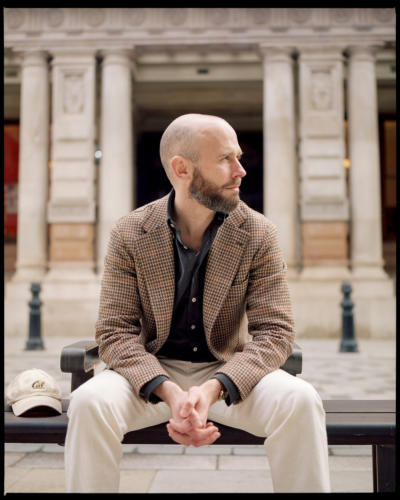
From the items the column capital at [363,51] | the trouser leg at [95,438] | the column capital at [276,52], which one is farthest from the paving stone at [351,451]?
the column capital at [363,51]

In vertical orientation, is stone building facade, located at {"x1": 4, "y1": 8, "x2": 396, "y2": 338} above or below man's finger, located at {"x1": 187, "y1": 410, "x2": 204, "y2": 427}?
above

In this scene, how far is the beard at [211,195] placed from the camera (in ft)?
7.82

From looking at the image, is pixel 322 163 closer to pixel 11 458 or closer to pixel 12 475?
pixel 11 458

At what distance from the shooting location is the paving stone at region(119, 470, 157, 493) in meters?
3.24

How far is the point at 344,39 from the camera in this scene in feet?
38.8

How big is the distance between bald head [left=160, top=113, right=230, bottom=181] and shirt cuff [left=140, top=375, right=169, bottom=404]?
89 cm

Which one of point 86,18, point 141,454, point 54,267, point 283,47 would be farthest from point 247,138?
point 141,454

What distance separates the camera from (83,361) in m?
2.63

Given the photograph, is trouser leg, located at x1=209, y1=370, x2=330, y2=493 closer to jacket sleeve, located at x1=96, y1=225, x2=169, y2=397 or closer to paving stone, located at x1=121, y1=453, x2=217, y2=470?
jacket sleeve, located at x1=96, y1=225, x2=169, y2=397

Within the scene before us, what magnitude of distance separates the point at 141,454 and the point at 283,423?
2220 millimetres

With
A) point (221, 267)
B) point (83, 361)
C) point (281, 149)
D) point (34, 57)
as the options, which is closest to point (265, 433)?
point (221, 267)

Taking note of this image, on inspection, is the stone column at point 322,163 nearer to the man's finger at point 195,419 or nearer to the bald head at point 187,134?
the bald head at point 187,134

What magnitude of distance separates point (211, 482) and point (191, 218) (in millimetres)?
1693

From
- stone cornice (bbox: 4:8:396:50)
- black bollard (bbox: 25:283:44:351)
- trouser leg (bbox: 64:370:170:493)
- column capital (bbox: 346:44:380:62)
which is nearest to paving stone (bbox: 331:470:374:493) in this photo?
trouser leg (bbox: 64:370:170:493)
